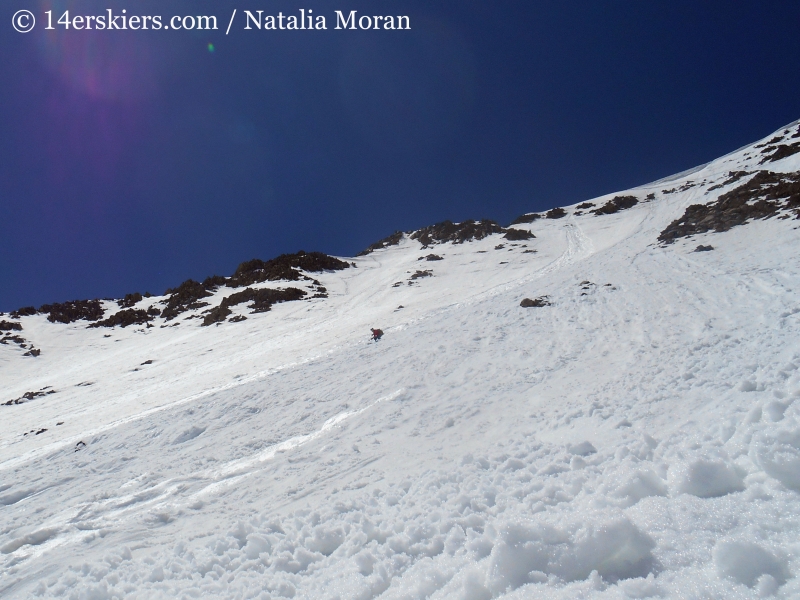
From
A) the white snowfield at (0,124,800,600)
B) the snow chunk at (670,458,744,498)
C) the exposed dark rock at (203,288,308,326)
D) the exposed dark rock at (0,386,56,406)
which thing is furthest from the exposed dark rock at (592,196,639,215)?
the exposed dark rock at (0,386,56,406)

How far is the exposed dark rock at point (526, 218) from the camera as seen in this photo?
58.8 meters

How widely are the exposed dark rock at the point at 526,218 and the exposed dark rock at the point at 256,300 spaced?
121 feet

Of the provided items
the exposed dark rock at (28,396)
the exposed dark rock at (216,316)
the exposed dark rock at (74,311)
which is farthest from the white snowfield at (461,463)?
the exposed dark rock at (74,311)

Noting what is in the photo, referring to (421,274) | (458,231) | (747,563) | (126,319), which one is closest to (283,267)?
(126,319)

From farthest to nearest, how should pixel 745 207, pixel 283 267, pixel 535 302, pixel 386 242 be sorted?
pixel 386 242 < pixel 283 267 < pixel 745 207 < pixel 535 302

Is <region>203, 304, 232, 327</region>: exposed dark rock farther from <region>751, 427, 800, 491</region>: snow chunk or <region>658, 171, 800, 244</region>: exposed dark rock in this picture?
<region>751, 427, 800, 491</region>: snow chunk

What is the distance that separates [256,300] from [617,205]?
44.5 meters

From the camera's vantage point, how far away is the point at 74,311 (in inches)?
1478

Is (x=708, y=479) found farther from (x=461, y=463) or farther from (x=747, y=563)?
(x=461, y=463)

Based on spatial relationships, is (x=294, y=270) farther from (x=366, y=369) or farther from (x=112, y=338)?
(x=366, y=369)

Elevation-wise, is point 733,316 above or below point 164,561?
above

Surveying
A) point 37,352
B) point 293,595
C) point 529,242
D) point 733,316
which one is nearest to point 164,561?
point 293,595

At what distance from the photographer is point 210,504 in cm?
649

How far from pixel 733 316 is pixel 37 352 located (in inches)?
1442
